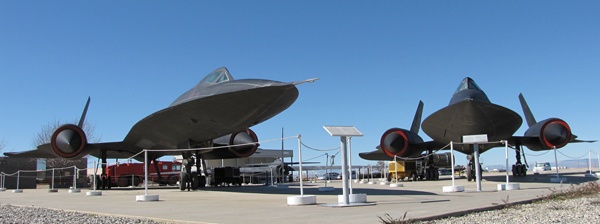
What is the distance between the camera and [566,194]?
29.5 ft

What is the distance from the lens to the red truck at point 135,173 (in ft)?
89.7

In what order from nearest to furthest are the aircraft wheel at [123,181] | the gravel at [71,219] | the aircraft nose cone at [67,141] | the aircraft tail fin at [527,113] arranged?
the gravel at [71,219] < the aircraft nose cone at [67,141] < the aircraft tail fin at [527,113] < the aircraft wheel at [123,181]

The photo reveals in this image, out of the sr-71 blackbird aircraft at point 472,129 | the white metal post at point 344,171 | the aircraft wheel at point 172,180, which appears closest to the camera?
the white metal post at point 344,171

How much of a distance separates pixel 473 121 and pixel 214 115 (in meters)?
9.95

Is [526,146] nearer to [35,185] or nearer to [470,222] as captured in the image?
[470,222]

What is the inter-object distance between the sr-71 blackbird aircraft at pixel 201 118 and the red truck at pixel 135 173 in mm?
8371

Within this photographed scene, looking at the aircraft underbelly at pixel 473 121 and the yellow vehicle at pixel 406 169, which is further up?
the aircraft underbelly at pixel 473 121

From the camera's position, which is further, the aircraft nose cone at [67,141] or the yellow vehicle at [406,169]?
the yellow vehicle at [406,169]

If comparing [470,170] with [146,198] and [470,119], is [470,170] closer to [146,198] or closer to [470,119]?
[470,119]

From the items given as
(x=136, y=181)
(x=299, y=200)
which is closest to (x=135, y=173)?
(x=136, y=181)

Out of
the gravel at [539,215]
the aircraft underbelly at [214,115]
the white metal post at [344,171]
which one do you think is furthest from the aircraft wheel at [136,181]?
the gravel at [539,215]

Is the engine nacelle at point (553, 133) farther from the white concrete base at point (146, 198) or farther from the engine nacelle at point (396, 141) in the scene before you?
the white concrete base at point (146, 198)

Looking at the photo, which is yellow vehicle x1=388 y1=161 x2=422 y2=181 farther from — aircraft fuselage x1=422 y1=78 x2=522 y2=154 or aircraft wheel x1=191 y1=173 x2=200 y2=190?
aircraft wheel x1=191 y1=173 x2=200 y2=190

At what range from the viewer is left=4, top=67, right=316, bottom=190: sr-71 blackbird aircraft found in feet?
37.5
